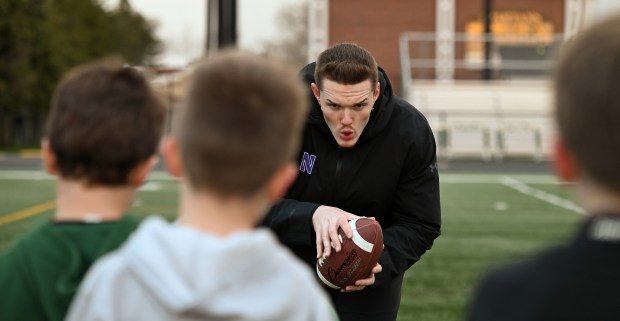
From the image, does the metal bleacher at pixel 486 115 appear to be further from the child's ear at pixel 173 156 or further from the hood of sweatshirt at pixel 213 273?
the hood of sweatshirt at pixel 213 273

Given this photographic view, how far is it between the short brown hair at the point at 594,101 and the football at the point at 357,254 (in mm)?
2371

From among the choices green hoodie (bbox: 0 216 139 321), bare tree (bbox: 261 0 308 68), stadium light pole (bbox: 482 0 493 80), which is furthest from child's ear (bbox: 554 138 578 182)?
bare tree (bbox: 261 0 308 68)

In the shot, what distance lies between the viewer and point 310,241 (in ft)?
14.1

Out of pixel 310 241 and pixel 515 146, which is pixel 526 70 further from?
pixel 310 241

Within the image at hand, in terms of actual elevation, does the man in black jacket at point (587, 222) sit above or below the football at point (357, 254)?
above

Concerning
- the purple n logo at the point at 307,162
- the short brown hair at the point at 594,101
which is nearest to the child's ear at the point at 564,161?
the short brown hair at the point at 594,101

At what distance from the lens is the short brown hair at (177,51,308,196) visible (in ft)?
6.27

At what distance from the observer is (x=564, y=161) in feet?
6.00

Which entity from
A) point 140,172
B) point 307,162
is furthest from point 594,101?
point 307,162

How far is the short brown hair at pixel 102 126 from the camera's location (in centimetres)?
223

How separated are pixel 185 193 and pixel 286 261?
0.81 ft

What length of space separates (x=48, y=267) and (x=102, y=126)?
0.33 m

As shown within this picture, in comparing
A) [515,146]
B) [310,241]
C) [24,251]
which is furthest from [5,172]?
[24,251]

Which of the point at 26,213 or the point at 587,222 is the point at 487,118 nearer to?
the point at 26,213
